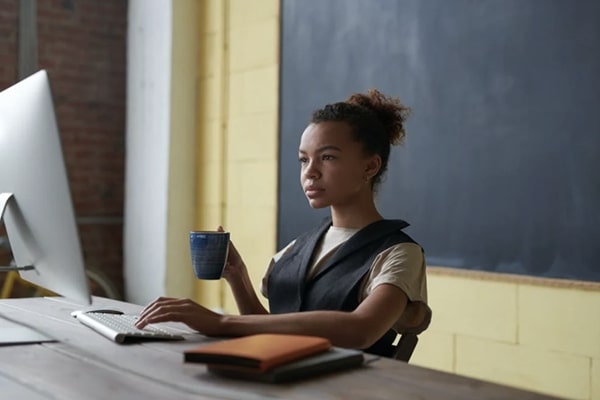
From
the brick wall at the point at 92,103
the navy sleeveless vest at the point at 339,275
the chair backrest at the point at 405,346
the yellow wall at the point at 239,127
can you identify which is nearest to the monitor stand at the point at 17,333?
the navy sleeveless vest at the point at 339,275

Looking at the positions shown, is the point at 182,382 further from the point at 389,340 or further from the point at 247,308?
the point at 247,308

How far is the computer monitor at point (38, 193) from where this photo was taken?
1.37 meters

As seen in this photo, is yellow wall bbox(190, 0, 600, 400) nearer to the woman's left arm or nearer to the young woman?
the young woman

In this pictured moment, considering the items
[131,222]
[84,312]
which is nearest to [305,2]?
[131,222]

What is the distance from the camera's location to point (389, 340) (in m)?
1.78

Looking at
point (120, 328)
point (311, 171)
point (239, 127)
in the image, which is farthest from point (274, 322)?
point (239, 127)

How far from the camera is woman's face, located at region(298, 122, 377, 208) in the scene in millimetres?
1874

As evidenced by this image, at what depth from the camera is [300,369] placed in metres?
1.15

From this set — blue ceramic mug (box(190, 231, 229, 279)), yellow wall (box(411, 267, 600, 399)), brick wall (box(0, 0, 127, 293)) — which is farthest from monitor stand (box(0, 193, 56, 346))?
brick wall (box(0, 0, 127, 293))

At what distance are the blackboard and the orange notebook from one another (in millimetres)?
1658

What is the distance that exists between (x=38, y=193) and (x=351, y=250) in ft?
2.43

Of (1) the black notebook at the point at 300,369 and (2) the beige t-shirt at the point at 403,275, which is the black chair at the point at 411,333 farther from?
(1) the black notebook at the point at 300,369

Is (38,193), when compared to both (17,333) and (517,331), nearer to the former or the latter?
(17,333)

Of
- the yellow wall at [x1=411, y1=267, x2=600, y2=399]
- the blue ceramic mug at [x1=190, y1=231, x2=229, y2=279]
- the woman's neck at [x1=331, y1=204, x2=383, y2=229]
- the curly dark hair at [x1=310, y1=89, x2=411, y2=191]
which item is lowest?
the yellow wall at [x1=411, y1=267, x2=600, y2=399]
